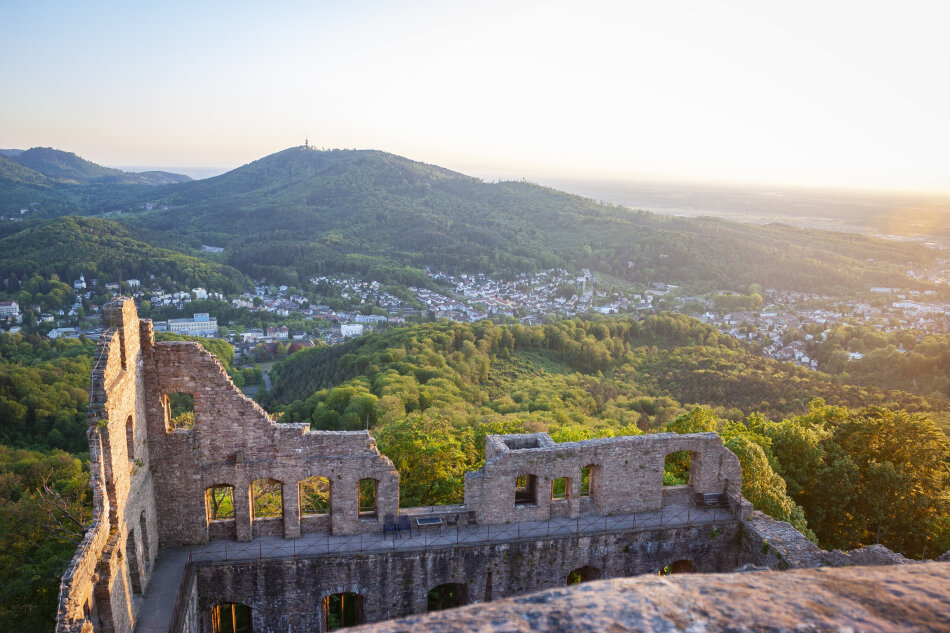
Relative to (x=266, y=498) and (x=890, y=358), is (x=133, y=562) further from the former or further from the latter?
(x=890, y=358)

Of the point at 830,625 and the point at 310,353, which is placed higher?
the point at 830,625

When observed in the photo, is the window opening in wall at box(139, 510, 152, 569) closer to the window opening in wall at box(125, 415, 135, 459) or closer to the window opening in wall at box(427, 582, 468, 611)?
the window opening in wall at box(125, 415, 135, 459)

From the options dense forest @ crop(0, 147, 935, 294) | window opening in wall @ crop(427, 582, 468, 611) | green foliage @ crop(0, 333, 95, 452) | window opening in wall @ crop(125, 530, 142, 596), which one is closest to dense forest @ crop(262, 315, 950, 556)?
window opening in wall @ crop(427, 582, 468, 611)

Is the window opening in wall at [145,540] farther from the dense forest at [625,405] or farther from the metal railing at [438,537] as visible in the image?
the dense forest at [625,405]

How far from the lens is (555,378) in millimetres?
52438

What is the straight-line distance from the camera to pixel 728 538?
18.7 metres

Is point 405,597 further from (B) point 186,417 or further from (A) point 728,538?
(B) point 186,417

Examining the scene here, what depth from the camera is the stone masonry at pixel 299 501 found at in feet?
51.2

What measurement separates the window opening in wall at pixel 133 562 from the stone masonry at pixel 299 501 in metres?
0.02

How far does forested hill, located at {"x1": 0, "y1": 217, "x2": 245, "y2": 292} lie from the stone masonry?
334ft

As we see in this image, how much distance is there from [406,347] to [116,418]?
131 ft

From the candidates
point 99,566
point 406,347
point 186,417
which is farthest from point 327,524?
point 406,347

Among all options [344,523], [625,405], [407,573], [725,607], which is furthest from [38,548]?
[625,405]

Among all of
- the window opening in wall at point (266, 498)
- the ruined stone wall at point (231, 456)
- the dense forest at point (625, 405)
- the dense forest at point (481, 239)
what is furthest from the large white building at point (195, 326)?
the ruined stone wall at point (231, 456)
